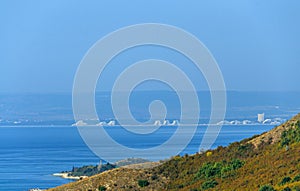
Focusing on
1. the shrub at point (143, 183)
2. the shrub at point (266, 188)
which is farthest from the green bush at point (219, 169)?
the shrub at point (266, 188)

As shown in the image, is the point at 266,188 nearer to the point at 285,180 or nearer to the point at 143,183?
the point at 285,180

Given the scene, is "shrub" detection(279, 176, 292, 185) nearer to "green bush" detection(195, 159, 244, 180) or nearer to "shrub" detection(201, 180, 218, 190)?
"shrub" detection(201, 180, 218, 190)

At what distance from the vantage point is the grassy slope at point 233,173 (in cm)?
3834

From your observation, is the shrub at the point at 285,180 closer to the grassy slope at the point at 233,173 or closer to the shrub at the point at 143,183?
the grassy slope at the point at 233,173

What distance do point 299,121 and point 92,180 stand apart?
13.9 meters

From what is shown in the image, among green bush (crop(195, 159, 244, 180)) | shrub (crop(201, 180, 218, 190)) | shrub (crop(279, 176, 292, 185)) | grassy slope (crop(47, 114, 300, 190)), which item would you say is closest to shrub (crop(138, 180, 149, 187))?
grassy slope (crop(47, 114, 300, 190))

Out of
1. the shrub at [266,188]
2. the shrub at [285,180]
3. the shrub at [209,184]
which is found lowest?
the shrub at [266,188]

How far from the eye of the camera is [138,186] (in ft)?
145

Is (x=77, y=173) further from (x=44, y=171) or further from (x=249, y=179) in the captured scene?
(x=249, y=179)

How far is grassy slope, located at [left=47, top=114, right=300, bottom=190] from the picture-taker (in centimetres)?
3834

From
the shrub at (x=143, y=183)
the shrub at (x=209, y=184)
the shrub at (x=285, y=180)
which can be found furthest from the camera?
the shrub at (x=143, y=183)

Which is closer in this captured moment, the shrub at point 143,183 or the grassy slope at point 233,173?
the grassy slope at point 233,173

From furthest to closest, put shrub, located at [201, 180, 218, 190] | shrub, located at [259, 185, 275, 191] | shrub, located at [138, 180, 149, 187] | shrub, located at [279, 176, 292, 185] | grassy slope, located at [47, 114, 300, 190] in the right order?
shrub, located at [138, 180, 149, 187] < shrub, located at [201, 180, 218, 190] < grassy slope, located at [47, 114, 300, 190] < shrub, located at [279, 176, 292, 185] < shrub, located at [259, 185, 275, 191]

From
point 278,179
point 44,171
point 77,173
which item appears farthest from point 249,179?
point 44,171
